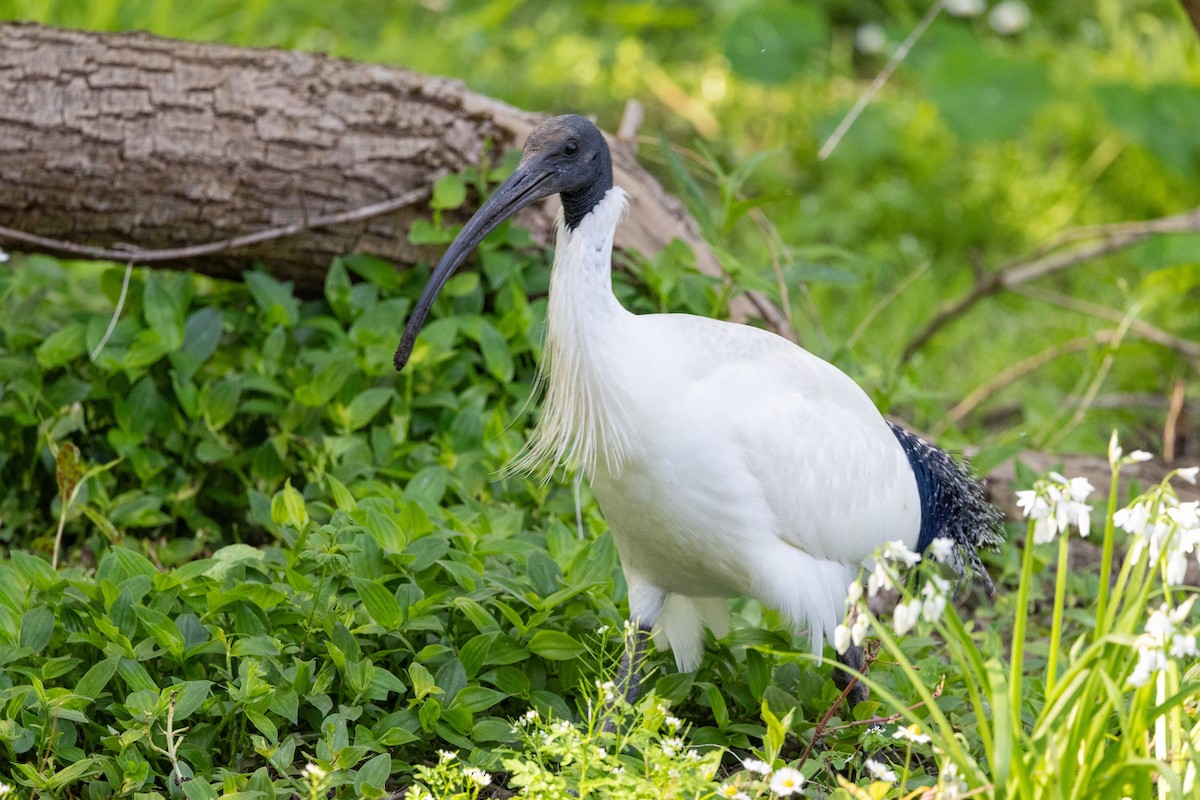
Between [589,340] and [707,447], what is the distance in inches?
13.0

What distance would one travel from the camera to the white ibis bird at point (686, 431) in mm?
2791

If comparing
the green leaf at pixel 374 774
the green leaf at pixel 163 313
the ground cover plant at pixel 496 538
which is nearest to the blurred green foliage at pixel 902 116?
the ground cover plant at pixel 496 538

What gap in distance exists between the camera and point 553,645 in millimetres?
2977

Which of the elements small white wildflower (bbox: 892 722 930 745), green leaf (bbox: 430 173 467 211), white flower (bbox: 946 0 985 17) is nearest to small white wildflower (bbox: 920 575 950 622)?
small white wildflower (bbox: 892 722 930 745)

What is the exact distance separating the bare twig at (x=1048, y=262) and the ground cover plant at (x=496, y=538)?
0.12 metres

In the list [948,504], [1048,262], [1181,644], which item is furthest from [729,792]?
[1048,262]

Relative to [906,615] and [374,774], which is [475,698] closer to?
[374,774]

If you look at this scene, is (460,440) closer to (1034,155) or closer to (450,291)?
(450,291)

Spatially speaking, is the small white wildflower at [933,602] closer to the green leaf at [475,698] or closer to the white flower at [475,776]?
the white flower at [475,776]

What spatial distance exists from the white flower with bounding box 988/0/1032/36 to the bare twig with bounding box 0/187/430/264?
227 inches

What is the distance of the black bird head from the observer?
2859 mm

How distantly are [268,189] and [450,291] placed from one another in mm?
637

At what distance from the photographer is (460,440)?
4.01m

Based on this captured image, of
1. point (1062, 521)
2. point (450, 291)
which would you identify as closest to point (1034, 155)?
point (450, 291)
